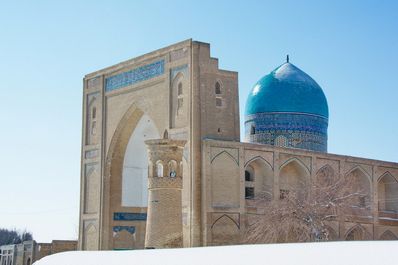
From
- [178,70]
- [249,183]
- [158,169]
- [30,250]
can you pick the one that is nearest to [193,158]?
[249,183]

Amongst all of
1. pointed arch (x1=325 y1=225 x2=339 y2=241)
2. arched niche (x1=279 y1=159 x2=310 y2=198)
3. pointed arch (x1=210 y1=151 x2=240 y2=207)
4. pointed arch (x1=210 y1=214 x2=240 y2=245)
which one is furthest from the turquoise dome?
pointed arch (x1=210 y1=214 x2=240 y2=245)

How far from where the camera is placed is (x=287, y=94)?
80.7 ft

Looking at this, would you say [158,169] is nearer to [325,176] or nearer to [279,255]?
[325,176]

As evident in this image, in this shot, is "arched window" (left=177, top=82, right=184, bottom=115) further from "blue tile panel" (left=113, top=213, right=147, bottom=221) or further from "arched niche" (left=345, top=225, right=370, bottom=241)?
"arched niche" (left=345, top=225, right=370, bottom=241)

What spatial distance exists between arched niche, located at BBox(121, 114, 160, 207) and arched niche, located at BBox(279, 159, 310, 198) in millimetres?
4863

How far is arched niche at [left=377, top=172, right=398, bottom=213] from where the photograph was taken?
77.8 ft

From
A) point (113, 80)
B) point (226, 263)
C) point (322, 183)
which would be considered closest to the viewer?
point (226, 263)

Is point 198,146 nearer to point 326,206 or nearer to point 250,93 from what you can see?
point 326,206

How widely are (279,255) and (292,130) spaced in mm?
20946

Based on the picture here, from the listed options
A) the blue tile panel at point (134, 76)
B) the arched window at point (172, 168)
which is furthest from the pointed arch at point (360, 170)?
the arched window at point (172, 168)

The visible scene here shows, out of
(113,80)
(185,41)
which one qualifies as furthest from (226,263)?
(113,80)

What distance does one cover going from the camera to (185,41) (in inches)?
773

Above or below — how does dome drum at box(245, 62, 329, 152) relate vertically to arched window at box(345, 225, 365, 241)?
above

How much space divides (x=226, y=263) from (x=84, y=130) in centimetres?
2141
